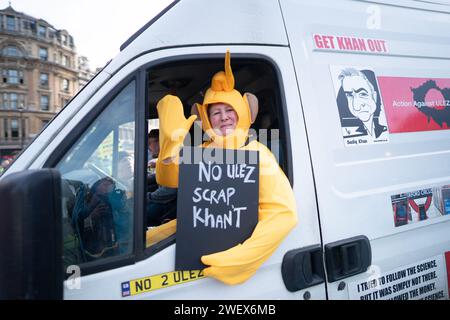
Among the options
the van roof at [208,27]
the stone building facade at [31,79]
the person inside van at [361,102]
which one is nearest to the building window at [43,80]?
the stone building facade at [31,79]

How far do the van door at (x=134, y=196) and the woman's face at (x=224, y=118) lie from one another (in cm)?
24

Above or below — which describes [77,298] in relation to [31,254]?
below

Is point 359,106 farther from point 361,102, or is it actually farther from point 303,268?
point 303,268

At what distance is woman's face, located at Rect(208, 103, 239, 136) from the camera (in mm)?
1731

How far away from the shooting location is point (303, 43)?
5.56ft

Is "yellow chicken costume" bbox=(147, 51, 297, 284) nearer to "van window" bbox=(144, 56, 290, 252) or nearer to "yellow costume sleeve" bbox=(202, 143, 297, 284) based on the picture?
"yellow costume sleeve" bbox=(202, 143, 297, 284)

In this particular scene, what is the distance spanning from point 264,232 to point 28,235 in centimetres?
91

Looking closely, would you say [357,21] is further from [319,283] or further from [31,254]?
[31,254]

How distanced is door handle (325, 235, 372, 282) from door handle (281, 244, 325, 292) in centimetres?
5

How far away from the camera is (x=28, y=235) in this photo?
2.98ft

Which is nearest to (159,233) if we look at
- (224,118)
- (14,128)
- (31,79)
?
(224,118)

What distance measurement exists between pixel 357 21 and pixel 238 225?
139 centimetres
